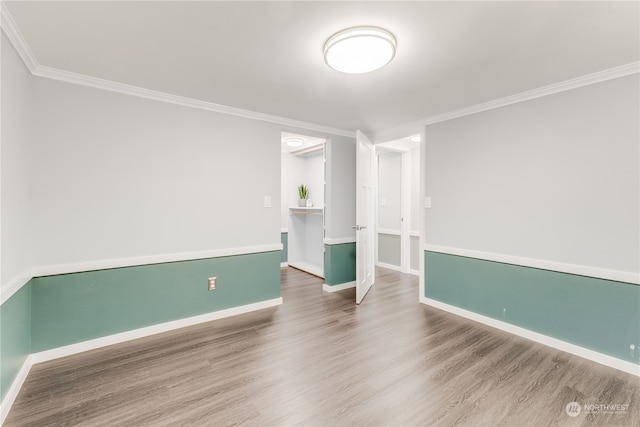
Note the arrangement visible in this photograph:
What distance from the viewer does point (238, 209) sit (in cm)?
315

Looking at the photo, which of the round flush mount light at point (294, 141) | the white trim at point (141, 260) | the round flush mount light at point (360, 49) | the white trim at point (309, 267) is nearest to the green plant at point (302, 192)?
the round flush mount light at point (294, 141)

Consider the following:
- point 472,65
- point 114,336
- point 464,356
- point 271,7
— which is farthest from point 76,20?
point 464,356

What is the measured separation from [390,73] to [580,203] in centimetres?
187

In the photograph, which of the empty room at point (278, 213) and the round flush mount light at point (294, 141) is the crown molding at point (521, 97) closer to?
the empty room at point (278, 213)

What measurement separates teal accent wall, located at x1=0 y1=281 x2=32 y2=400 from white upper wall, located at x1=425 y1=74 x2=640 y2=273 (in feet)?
12.1

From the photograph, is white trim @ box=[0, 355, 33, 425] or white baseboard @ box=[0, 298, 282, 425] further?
white baseboard @ box=[0, 298, 282, 425]

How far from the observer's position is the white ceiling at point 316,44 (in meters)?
1.51

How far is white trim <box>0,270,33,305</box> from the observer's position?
5.29ft

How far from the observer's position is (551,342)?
2.47 metres

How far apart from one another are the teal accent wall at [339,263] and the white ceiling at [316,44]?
6.84ft

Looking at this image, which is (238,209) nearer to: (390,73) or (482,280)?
(390,73)

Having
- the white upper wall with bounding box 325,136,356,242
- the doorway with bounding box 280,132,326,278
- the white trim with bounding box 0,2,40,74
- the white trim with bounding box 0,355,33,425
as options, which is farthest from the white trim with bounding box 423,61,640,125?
the white trim with bounding box 0,355,33,425

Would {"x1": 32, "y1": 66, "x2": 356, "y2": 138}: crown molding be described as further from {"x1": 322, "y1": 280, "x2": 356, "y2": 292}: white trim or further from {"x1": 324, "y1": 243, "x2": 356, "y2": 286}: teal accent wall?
{"x1": 322, "y1": 280, "x2": 356, "y2": 292}: white trim

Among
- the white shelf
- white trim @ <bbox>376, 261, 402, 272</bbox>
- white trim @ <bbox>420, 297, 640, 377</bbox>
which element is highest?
the white shelf
